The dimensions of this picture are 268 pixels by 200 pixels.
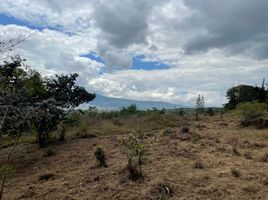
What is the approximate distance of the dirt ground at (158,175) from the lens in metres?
8.38

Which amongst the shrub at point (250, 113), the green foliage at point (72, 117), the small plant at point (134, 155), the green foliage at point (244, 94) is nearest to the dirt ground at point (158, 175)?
the small plant at point (134, 155)

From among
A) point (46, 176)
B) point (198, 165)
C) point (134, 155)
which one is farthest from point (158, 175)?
point (46, 176)

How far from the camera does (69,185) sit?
9.96 meters

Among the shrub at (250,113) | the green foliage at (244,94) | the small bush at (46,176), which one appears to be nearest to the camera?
the small bush at (46,176)

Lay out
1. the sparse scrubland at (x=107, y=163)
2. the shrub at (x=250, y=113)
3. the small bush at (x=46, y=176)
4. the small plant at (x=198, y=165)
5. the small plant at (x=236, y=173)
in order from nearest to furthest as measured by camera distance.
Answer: the sparse scrubland at (x=107, y=163)
the small plant at (x=236, y=173)
the small plant at (x=198, y=165)
the small bush at (x=46, y=176)
the shrub at (x=250, y=113)

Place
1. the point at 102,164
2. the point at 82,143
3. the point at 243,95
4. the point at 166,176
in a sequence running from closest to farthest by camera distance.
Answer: the point at 166,176 < the point at 102,164 < the point at 82,143 < the point at 243,95

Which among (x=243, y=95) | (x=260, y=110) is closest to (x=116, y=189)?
(x=260, y=110)

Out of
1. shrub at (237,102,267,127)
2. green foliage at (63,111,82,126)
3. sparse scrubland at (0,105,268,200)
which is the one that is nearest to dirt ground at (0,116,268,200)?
sparse scrubland at (0,105,268,200)

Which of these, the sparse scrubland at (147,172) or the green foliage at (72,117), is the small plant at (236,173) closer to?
the sparse scrubland at (147,172)

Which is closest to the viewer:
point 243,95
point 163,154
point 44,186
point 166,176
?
point 166,176

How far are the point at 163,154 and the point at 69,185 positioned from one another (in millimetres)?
4130

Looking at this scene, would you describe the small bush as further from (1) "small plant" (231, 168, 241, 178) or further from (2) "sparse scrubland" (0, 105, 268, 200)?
(1) "small plant" (231, 168, 241, 178)

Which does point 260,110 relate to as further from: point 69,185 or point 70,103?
point 69,185

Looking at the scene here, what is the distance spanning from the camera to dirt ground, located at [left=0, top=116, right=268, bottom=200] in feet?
27.5
